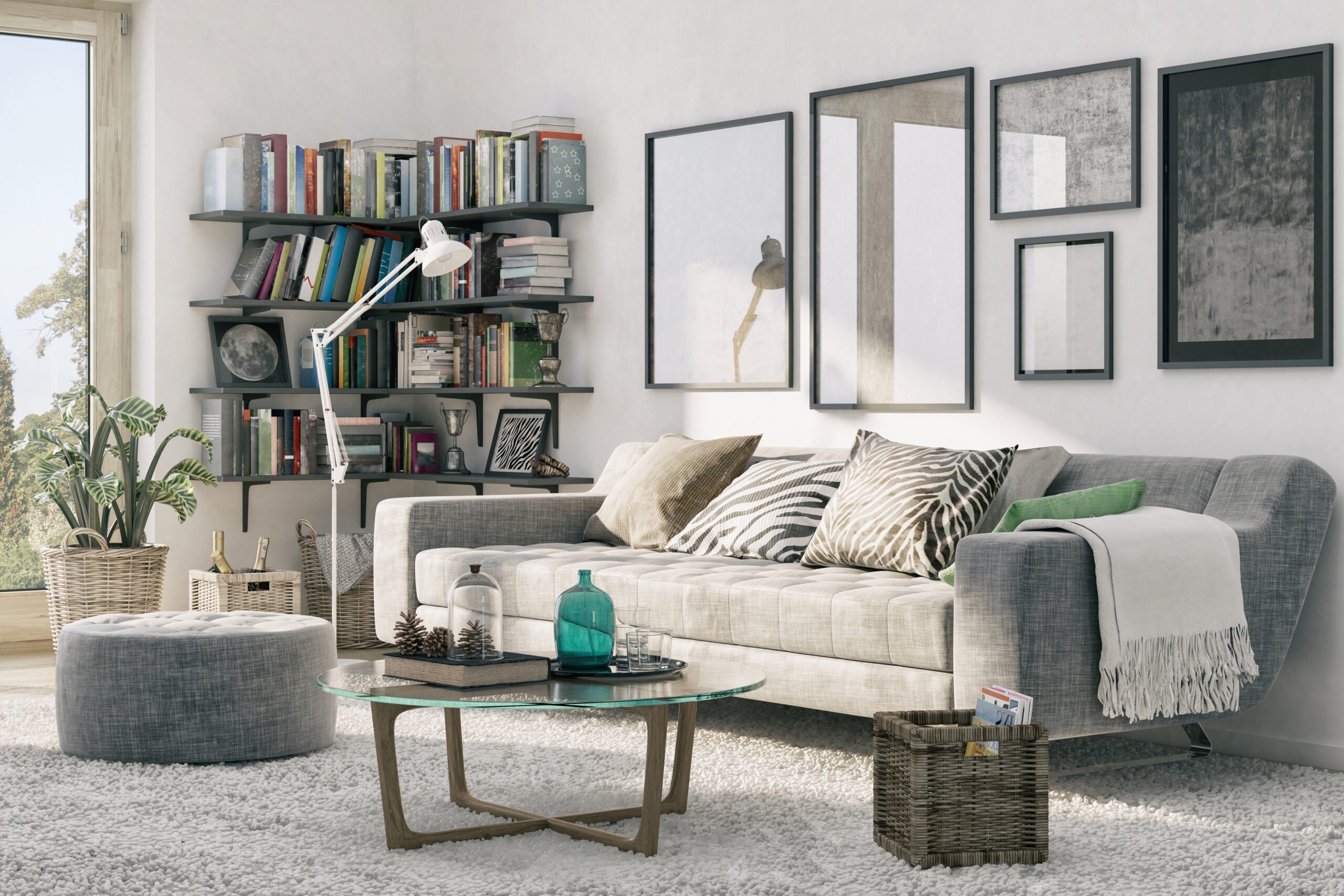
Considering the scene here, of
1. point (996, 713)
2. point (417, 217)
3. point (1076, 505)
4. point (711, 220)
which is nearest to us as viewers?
point (996, 713)

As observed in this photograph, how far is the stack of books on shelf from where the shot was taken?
241 inches

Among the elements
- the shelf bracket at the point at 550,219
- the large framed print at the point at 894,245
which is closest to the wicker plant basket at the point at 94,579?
the shelf bracket at the point at 550,219

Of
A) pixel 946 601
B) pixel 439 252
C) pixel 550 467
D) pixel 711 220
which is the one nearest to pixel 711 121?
pixel 711 220

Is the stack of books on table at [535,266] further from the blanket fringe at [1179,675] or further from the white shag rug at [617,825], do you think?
the blanket fringe at [1179,675]

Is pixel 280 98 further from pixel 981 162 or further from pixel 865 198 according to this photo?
pixel 981 162

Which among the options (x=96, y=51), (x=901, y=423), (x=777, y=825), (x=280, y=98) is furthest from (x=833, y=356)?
(x=96, y=51)

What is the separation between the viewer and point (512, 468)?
614 centimetres

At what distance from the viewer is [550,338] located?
5.95m

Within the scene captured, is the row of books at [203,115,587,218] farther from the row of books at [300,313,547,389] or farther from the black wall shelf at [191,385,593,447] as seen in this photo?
the black wall shelf at [191,385,593,447]

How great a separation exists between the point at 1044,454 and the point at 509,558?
1543mm

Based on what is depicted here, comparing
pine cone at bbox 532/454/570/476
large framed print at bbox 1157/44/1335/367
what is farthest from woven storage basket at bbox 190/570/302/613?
large framed print at bbox 1157/44/1335/367

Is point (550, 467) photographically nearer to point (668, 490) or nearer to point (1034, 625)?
point (668, 490)

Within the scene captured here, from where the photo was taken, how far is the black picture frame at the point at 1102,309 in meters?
4.36

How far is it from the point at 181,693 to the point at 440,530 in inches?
48.3
